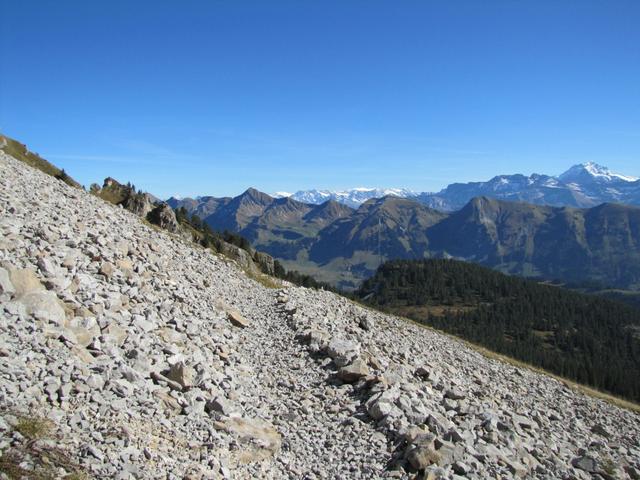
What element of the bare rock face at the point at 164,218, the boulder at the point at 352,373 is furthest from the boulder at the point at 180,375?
the bare rock face at the point at 164,218

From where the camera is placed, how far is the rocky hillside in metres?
13.1

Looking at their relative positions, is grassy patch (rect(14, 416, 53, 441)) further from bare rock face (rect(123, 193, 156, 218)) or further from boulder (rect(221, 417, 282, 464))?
bare rock face (rect(123, 193, 156, 218))

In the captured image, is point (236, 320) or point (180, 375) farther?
point (236, 320)

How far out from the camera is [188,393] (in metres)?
17.5

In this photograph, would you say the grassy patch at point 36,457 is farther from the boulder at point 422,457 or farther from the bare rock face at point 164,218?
the bare rock face at point 164,218

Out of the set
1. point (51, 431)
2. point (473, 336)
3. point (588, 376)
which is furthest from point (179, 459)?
point (473, 336)

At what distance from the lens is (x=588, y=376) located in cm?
14188

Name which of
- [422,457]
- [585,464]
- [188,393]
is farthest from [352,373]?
[585,464]

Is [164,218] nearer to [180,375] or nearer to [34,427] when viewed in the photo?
[180,375]

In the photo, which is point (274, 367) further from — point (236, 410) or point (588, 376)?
point (588, 376)

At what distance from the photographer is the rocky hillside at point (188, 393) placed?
13.1 m

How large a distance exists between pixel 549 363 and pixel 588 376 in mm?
13599

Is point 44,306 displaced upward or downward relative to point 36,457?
upward

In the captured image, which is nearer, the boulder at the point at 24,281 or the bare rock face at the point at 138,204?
the boulder at the point at 24,281
